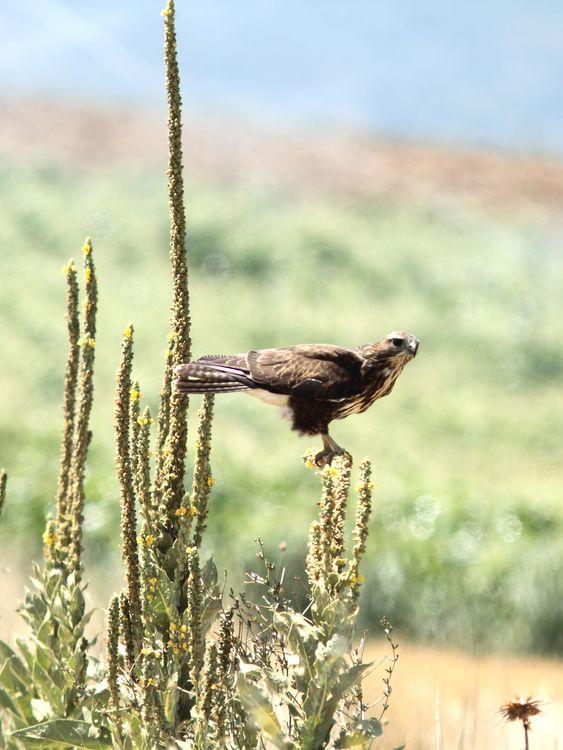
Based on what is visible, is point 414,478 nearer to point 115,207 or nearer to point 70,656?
point 70,656

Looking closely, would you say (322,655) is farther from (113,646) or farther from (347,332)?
(347,332)

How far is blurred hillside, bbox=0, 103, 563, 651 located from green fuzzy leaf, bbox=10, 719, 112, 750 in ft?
14.3

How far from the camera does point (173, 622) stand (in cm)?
285

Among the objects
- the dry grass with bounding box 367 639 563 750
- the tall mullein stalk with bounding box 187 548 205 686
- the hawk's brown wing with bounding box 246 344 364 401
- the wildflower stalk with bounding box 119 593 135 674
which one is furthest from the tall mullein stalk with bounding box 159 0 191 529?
the dry grass with bounding box 367 639 563 750

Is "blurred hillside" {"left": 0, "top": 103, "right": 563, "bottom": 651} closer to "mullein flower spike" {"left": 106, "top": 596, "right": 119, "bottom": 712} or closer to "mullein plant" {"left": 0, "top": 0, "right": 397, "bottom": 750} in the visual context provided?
"mullein plant" {"left": 0, "top": 0, "right": 397, "bottom": 750}

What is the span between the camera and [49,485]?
9500 millimetres

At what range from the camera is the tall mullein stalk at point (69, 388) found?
3.09 m

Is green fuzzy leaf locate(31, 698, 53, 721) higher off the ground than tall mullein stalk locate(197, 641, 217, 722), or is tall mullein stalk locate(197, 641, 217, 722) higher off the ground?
green fuzzy leaf locate(31, 698, 53, 721)

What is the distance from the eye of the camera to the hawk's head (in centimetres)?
236

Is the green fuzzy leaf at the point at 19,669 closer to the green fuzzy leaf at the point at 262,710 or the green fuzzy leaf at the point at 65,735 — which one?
the green fuzzy leaf at the point at 65,735

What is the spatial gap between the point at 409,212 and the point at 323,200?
6.78 ft

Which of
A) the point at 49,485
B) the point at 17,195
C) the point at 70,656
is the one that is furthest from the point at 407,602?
the point at 17,195

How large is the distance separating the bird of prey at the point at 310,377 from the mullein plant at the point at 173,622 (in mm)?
143

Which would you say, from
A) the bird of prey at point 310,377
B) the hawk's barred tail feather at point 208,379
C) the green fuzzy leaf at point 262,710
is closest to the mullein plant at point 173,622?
the green fuzzy leaf at point 262,710
